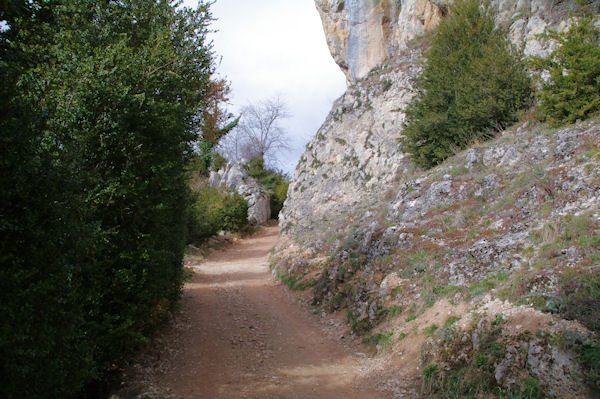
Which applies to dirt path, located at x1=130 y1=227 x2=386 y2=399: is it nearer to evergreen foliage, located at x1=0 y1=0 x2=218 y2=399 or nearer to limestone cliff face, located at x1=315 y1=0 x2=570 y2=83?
evergreen foliage, located at x1=0 y1=0 x2=218 y2=399

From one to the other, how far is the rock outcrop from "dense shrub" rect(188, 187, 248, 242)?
1.29 meters

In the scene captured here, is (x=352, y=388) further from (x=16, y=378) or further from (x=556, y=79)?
(x=556, y=79)

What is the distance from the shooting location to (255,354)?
7152 millimetres

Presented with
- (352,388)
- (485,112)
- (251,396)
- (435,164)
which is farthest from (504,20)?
(251,396)

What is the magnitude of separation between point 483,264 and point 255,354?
455cm

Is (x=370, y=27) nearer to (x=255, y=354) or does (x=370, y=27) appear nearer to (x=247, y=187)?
(x=247, y=187)

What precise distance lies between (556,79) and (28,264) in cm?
1087

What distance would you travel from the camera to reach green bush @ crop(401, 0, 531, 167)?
11.4 metres

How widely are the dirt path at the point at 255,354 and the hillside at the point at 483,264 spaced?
68 centimetres

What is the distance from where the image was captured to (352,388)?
18.9 ft

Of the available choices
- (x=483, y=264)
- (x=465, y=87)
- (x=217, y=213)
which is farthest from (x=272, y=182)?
(x=483, y=264)

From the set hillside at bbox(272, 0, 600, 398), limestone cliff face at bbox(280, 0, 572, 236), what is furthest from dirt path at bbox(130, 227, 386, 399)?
limestone cliff face at bbox(280, 0, 572, 236)

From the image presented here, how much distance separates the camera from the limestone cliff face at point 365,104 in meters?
16.0

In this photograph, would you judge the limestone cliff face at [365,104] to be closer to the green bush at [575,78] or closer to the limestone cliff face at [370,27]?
the limestone cliff face at [370,27]
